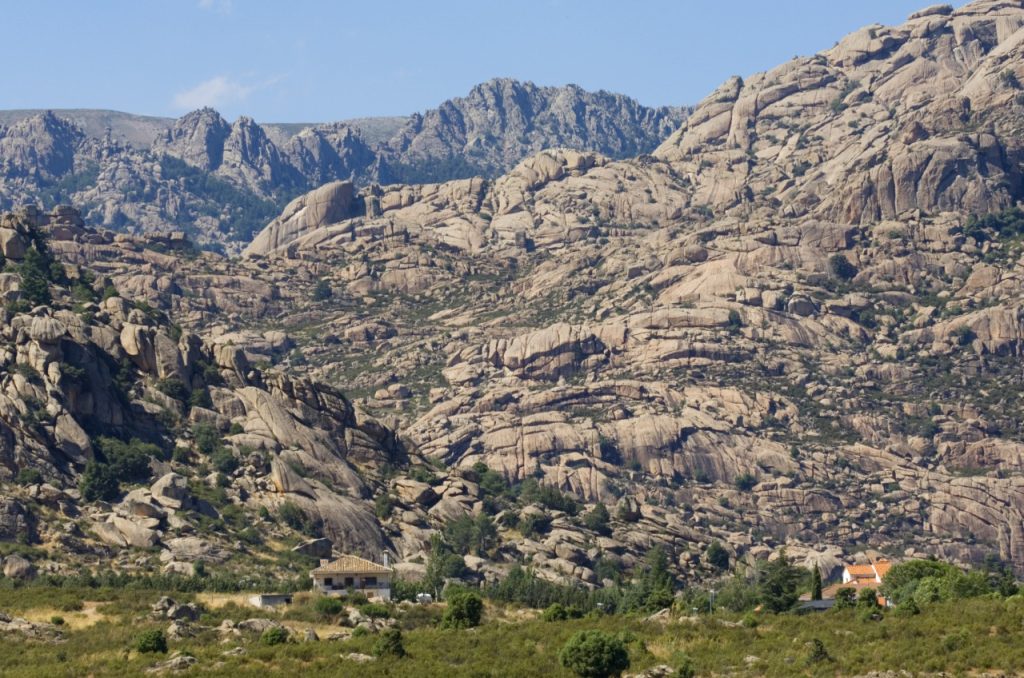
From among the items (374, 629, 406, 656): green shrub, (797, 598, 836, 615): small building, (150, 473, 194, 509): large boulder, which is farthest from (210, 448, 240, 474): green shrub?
(374, 629, 406, 656): green shrub

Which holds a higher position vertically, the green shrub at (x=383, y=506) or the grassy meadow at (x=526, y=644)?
the grassy meadow at (x=526, y=644)

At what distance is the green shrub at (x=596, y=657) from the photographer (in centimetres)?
9812

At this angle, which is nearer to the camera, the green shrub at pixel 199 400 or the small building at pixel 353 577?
the small building at pixel 353 577

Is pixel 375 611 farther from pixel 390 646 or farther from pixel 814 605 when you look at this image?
pixel 814 605

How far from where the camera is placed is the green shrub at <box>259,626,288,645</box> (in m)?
106

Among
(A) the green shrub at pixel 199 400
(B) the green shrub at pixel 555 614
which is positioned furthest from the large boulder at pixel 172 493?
(B) the green shrub at pixel 555 614

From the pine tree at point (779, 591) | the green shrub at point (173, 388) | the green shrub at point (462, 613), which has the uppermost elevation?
the green shrub at point (173, 388)

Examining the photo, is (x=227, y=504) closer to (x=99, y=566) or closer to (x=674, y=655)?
(x=99, y=566)

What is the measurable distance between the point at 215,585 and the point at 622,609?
3526 cm

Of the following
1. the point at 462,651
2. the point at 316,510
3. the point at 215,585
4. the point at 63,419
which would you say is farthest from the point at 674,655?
the point at 63,419

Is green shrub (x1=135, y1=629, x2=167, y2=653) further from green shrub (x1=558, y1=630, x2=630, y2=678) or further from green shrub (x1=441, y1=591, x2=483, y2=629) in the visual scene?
green shrub (x1=558, y1=630, x2=630, y2=678)

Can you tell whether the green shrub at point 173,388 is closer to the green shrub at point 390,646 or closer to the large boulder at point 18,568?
the large boulder at point 18,568

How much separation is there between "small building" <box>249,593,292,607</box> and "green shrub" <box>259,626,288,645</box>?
1922 centimetres

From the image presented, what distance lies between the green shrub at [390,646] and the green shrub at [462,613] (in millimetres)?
15497
